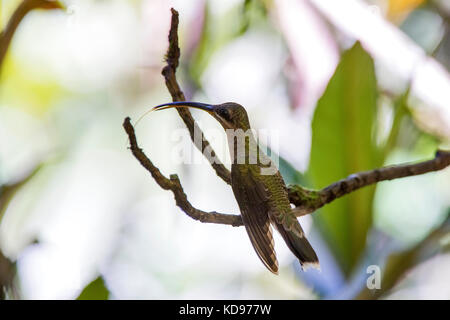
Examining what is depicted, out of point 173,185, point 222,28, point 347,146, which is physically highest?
point 222,28

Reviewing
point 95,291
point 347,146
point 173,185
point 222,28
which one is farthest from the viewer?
point 222,28

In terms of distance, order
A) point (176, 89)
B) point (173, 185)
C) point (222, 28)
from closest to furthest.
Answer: point (173, 185), point (176, 89), point (222, 28)

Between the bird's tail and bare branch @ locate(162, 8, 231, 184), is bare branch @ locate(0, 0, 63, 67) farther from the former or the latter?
the bird's tail

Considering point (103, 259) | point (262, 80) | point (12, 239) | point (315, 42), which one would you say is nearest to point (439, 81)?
point (315, 42)

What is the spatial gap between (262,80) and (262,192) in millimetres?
709

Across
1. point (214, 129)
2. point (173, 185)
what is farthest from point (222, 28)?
point (173, 185)

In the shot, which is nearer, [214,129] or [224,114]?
[224,114]

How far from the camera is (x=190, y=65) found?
1.59m

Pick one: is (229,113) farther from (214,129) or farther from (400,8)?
(400,8)

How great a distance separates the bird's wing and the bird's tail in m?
0.03

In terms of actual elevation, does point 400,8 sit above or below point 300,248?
above

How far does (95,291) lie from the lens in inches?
52.3

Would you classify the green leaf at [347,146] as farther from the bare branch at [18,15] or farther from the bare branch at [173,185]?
the bare branch at [18,15]

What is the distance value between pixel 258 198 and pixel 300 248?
0.40 ft
